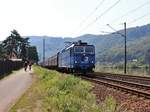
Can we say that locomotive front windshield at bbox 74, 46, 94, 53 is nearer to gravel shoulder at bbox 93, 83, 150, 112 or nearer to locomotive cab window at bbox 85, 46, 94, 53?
locomotive cab window at bbox 85, 46, 94, 53

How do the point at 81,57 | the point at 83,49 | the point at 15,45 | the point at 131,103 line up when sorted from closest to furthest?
the point at 131,103 < the point at 81,57 < the point at 83,49 < the point at 15,45

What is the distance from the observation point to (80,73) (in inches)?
1873

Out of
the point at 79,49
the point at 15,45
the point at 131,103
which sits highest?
the point at 15,45

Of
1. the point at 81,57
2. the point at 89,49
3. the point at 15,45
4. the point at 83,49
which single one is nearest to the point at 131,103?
the point at 81,57

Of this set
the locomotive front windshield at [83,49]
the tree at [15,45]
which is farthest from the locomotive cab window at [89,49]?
the tree at [15,45]

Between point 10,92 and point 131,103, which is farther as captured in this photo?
point 10,92

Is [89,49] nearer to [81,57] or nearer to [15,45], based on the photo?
[81,57]

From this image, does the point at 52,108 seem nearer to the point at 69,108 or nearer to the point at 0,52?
the point at 69,108

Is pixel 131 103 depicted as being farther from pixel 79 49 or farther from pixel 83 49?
pixel 83 49

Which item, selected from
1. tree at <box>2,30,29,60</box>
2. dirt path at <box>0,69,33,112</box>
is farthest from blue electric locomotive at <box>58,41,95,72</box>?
tree at <box>2,30,29,60</box>

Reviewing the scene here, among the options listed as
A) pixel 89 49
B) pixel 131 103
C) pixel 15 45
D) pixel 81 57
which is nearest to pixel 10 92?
pixel 131 103

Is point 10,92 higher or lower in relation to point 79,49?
lower

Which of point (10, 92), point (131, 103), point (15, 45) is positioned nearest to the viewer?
point (131, 103)

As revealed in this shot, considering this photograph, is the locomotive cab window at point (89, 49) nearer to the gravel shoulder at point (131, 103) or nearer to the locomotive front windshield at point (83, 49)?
the locomotive front windshield at point (83, 49)
